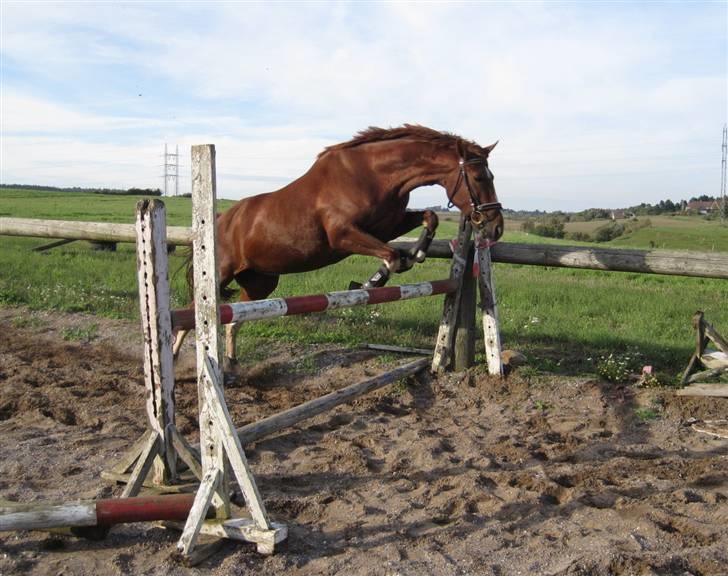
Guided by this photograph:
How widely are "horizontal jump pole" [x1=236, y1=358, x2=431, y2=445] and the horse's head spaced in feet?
4.42

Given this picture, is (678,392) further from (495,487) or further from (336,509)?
(336,509)

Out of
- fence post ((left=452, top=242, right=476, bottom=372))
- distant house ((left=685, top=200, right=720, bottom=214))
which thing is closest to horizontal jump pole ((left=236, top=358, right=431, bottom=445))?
fence post ((left=452, top=242, right=476, bottom=372))

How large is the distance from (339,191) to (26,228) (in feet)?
18.0

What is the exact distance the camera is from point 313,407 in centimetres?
458

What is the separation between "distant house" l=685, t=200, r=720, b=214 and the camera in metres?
65.1

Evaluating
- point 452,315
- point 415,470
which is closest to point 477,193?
point 452,315

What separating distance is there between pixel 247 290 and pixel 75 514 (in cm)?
399

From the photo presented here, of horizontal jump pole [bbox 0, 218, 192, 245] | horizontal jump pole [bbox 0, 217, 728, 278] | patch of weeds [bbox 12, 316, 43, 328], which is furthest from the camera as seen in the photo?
patch of weeds [bbox 12, 316, 43, 328]

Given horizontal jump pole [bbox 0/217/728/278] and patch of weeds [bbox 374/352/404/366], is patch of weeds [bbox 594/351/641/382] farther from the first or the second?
patch of weeds [bbox 374/352/404/366]

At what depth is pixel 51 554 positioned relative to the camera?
3.03 meters

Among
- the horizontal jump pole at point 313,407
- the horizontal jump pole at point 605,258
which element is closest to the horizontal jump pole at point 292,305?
the horizontal jump pole at point 313,407

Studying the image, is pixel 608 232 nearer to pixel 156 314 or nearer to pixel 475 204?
pixel 475 204

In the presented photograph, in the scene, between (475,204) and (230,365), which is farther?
(230,365)

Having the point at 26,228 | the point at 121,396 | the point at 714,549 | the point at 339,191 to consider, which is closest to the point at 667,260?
the point at 339,191
